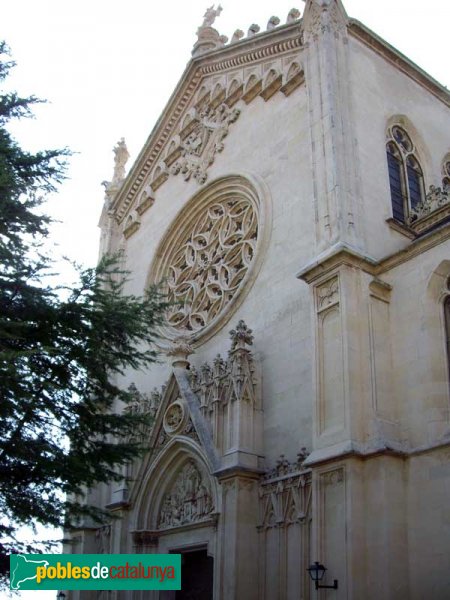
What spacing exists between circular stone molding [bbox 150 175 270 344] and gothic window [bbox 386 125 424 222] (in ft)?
9.33

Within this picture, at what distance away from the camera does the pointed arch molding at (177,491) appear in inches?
563

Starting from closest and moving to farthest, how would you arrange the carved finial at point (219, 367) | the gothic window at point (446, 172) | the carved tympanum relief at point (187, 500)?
1. the carved tympanum relief at point (187, 500)
2. the carved finial at point (219, 367)
3. the gothic window at point (446, 172)

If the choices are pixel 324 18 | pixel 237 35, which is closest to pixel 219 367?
pixel 324 18

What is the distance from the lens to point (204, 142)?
20031mm

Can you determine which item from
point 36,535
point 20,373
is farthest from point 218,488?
point 20,373

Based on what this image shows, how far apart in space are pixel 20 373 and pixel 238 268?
312 inches

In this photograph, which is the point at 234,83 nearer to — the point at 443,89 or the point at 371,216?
the point at 443,89

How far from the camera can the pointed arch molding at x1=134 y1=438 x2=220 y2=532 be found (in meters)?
14.3

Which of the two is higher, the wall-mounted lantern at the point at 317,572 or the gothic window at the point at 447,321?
the gothic window at the point at 447,321

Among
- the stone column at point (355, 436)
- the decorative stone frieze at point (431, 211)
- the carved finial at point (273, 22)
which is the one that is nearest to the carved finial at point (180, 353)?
the stone column at point (355, 436)

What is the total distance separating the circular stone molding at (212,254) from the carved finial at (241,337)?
5.29 feet

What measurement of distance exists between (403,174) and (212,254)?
5.25 metres

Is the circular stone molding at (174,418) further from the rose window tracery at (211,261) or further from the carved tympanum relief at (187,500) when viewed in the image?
the rose window tracery at (211,261)

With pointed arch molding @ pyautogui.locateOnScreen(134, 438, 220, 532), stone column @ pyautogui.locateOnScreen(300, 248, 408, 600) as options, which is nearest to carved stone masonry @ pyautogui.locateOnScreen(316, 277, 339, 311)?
stone column @ pyautogui.locateOnScreen(300, 248, 408, 600)
